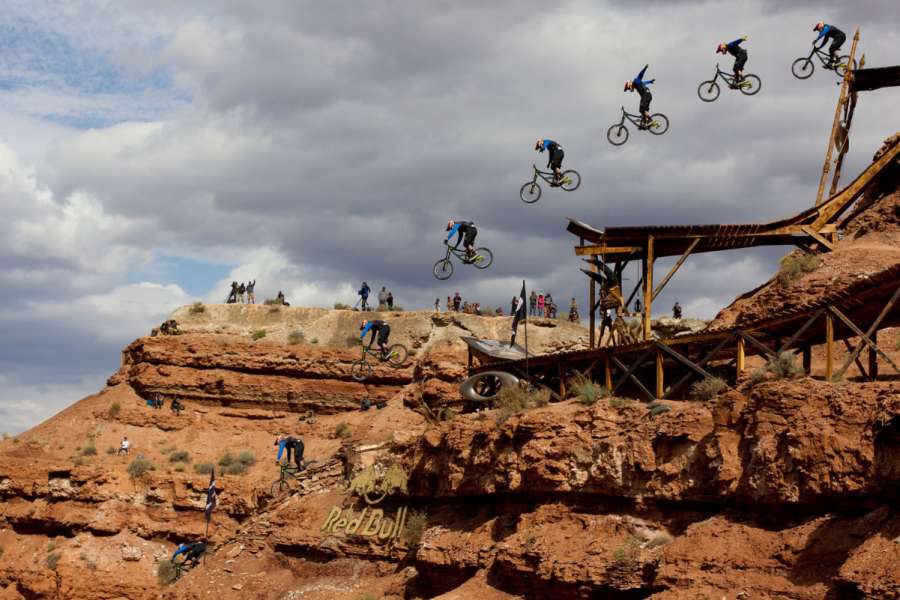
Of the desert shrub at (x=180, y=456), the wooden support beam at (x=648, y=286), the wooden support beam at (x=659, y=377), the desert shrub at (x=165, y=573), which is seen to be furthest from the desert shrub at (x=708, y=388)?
the desert shrub at (x=180, y=456)

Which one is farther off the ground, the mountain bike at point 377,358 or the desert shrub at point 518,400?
the mountain bike at point 377,358

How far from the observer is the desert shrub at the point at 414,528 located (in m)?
32.9

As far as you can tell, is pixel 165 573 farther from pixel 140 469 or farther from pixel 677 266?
pixel 677 266

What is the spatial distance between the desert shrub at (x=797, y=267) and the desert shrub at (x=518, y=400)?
9.35 meters

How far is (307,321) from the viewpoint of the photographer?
69.1 meters

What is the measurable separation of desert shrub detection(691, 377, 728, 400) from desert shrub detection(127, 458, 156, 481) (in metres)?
30.8

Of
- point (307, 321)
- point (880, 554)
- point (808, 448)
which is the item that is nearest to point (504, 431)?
point (808, 448)

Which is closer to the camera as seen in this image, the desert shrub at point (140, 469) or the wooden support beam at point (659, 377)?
the wooden support beam at point (659, 377)

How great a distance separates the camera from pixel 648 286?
110 feet

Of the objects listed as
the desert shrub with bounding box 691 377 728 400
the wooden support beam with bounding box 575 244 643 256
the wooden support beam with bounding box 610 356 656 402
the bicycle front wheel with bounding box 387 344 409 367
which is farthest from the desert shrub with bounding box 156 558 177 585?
the desert shrub with bounding box 691 377 728 400

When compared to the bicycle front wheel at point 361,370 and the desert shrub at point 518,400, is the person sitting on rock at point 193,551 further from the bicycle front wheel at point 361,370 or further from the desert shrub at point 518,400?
the desert shrub at point 518,400

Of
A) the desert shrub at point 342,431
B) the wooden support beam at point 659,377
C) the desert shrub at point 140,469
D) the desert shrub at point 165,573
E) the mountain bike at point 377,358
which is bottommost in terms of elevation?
the desert shrub at point 165,573

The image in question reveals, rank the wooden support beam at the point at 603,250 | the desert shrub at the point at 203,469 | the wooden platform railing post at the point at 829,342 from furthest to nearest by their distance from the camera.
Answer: the desert shrub at the point at 203,469, the wooden support beam at the point at 603,250, the wooden platform railing post at the point at 829,342

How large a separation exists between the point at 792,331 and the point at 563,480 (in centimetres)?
665
